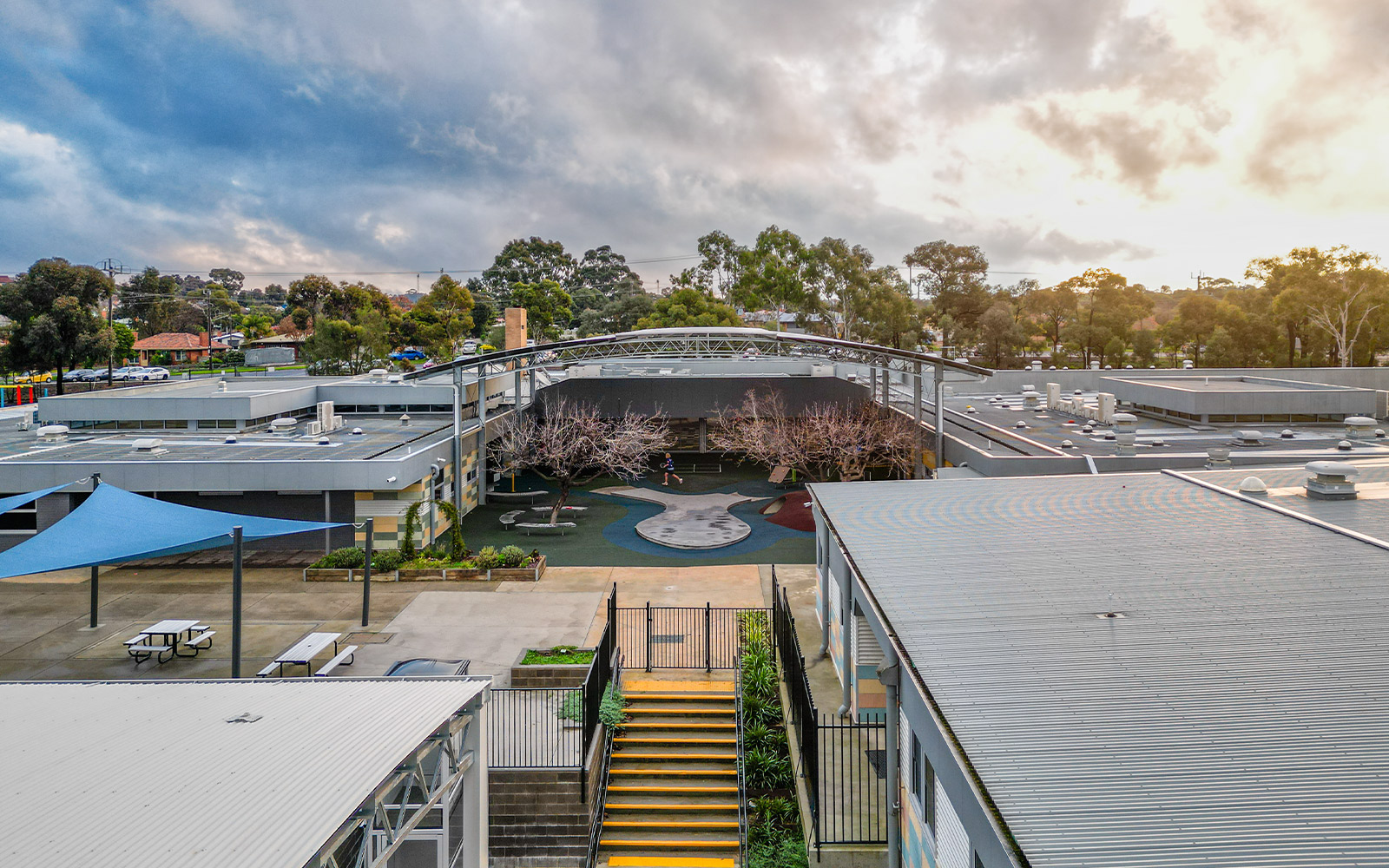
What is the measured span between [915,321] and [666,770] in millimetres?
68012

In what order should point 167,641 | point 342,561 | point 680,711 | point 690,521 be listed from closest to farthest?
point 680,711 < point 167,641 < point 342,561 < point 690,521

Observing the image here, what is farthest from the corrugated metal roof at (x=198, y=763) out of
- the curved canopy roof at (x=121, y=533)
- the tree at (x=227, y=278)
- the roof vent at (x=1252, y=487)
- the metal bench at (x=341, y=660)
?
the tree at (x=227, y=278)

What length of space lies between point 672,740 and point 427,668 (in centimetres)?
441

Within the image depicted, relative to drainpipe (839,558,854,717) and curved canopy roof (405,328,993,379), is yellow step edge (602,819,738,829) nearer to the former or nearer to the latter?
drainpipe (839,558,854,717)

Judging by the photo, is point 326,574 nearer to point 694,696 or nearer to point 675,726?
point 694,696

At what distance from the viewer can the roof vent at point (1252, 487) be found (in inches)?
622

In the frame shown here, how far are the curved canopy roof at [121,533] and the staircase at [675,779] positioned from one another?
26.9 ft

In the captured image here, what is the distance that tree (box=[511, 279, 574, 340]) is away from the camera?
75769 millimetres

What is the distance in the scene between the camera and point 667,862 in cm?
1259

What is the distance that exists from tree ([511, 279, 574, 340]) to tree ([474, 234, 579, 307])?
18733 millimetres

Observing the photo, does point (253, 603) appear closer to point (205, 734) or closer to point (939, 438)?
point (205, 734)

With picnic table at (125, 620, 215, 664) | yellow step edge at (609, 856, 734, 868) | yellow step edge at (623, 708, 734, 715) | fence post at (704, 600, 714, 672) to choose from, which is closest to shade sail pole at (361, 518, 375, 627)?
picnic table at (125, 620, 215, 664)

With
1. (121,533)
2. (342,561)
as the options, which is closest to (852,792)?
(121,533)

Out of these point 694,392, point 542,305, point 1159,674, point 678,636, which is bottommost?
point 678,636
